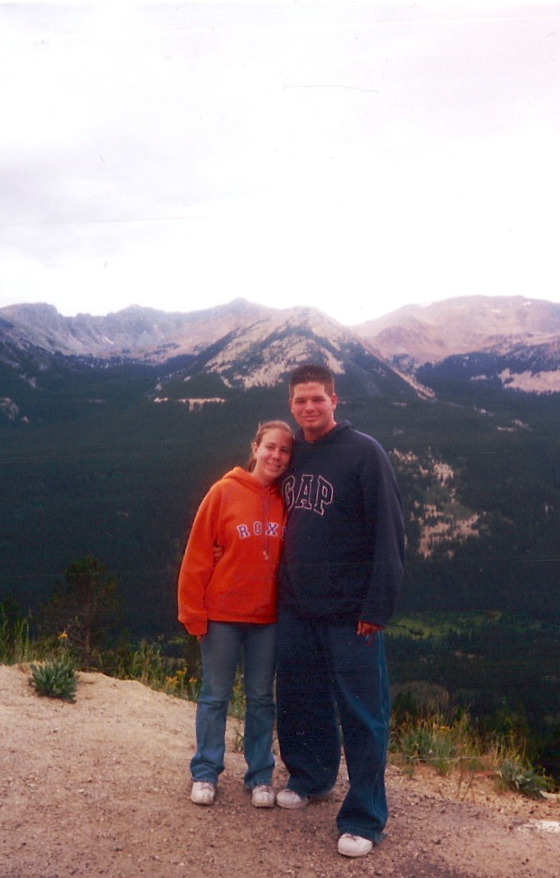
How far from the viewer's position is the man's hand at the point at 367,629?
9.77 feet

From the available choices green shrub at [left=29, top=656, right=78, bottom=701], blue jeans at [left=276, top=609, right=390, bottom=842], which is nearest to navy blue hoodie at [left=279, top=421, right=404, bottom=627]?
blue jeans at [left=276, top=609, right=390, bottom=842]

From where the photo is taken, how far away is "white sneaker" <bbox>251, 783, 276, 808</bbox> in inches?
130

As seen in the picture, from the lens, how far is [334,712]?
3.34 m

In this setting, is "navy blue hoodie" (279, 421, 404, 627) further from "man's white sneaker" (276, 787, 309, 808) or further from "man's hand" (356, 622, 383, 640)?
"man's white sneaker" (276, 787, 309, 808)

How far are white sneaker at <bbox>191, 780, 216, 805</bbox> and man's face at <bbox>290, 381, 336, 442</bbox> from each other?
5.30ft

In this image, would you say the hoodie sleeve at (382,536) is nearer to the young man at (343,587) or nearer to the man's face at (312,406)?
the young man at (343,587)

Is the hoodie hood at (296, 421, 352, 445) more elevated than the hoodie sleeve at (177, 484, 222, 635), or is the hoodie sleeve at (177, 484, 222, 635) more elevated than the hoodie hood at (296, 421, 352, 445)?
the hoodie hood at (296, 421, 352, 445)

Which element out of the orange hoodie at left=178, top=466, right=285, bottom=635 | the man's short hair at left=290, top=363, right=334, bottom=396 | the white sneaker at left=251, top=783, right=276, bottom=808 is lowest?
the white sneaker at left=251, top=783, right=276, bottom=808

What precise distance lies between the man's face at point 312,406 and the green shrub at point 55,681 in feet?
8.54

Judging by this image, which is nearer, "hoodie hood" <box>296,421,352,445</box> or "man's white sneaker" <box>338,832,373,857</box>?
"man's white sneaker" <box>338,832,373,857</box>

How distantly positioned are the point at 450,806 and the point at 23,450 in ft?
26.6

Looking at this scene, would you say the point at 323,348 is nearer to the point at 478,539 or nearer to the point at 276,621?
the point at 478,539

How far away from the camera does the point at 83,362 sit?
1055cm

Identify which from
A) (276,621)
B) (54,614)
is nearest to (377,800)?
(276,621)
